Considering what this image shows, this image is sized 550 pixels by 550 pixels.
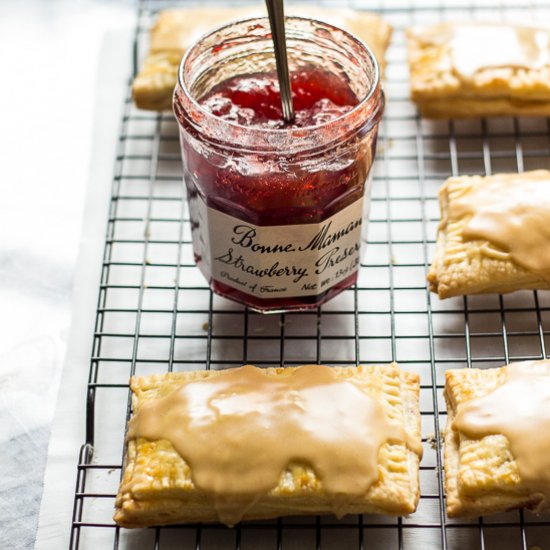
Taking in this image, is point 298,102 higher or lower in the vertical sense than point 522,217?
higher

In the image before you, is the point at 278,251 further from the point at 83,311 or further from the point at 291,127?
the point at 83,311

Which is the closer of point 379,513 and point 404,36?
point 379,513

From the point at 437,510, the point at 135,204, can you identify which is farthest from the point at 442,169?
the point at 437,510

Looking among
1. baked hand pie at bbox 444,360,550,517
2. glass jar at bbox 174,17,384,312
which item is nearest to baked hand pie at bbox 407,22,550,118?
glass jar at bbox 174,17,384,312

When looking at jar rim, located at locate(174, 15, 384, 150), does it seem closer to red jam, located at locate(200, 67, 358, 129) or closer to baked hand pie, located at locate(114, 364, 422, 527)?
red jam, located at locate(200, 67, 358, 129)

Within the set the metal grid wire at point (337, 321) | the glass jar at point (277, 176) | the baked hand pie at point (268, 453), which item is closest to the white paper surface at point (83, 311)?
the metal grid wire at point (337, 321)

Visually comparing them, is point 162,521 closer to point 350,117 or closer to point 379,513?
point 379,513

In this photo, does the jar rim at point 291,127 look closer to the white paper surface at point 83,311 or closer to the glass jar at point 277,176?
the glass jar at point 277,176
